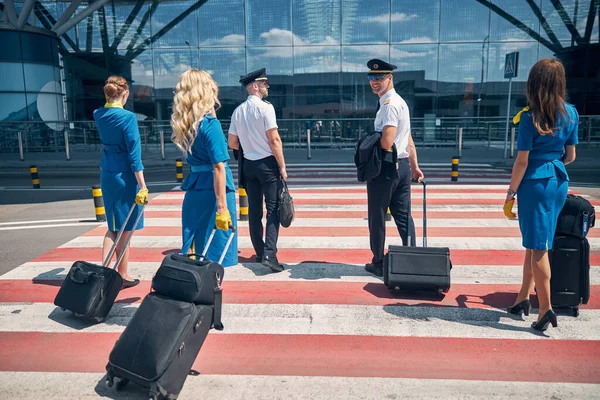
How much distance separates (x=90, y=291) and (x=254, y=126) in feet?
6.92

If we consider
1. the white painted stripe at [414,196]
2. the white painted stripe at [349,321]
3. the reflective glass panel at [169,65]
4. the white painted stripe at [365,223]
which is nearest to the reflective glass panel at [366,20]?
the reflective glass panel at [169,65]

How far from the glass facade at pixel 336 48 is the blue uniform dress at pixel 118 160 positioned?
19.7 meters

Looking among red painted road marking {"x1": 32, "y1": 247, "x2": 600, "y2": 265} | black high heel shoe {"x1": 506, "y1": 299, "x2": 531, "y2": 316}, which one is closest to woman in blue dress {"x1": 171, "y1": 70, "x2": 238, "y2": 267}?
red painted road marking {"x1": 32, "y1": 247, "x2": 600, "y2": 265}

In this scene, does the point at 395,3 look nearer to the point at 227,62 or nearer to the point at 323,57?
the point at 323,57

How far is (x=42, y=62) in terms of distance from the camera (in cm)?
2283

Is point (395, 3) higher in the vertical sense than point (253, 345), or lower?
higher

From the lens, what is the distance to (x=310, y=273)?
5277 millimetres

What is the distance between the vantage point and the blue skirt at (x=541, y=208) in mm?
3656

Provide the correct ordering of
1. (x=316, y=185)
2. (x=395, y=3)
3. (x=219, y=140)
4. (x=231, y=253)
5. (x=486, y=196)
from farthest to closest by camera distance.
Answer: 1. (x=395, y=3)
2. (x=316, y=185)
3. (x=486, y=196)
4. (x=231, y=253)
5. (x=219, y=140)

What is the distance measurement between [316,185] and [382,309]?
23.4 feet

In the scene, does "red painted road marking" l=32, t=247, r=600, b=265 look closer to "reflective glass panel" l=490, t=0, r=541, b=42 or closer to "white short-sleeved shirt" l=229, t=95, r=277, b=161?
"white short-sleeved shirt" l=229, t=95, r=277, b=161

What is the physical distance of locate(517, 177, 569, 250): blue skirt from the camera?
3.66 meters

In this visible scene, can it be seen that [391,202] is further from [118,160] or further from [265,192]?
[118,160]

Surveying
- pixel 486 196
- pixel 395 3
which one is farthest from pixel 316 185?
pixel 395 3
